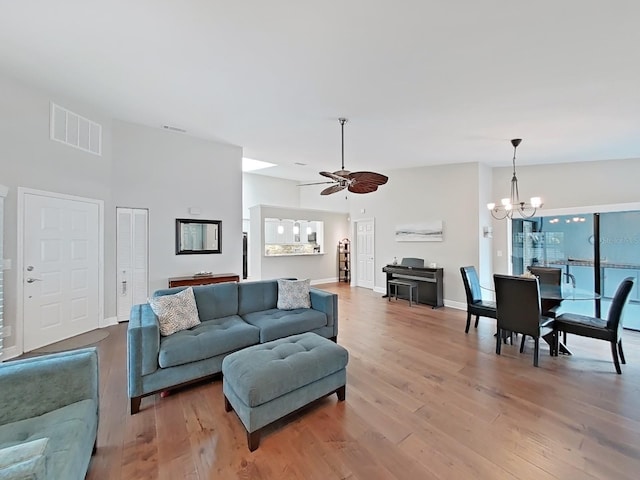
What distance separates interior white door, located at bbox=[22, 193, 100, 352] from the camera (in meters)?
3.59

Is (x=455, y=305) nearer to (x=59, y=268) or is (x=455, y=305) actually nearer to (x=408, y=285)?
(x=408, y=285)

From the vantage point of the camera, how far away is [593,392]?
8.74 feet

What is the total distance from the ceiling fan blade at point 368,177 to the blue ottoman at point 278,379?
6.46 feet

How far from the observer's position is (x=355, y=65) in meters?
2.68

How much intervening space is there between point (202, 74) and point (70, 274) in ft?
11.1

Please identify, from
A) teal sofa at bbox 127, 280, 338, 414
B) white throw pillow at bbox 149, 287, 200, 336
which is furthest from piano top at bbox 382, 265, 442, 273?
white throw pillow at bbox 149, 287, 200, 336

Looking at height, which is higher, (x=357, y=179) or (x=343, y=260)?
(x=357, y=179)

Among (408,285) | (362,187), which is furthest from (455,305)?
(362,187)

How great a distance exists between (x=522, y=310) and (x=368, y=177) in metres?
2.35

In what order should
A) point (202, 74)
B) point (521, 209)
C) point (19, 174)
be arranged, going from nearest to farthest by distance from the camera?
point (202, 74) → point (19, 174) → point (521, 209)

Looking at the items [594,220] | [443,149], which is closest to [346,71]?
[443,149]

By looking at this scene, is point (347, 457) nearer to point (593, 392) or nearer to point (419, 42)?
point (593, 392)

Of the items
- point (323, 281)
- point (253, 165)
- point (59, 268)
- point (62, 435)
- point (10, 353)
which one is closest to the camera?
point (62, 435)

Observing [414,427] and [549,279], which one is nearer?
[414,427]
